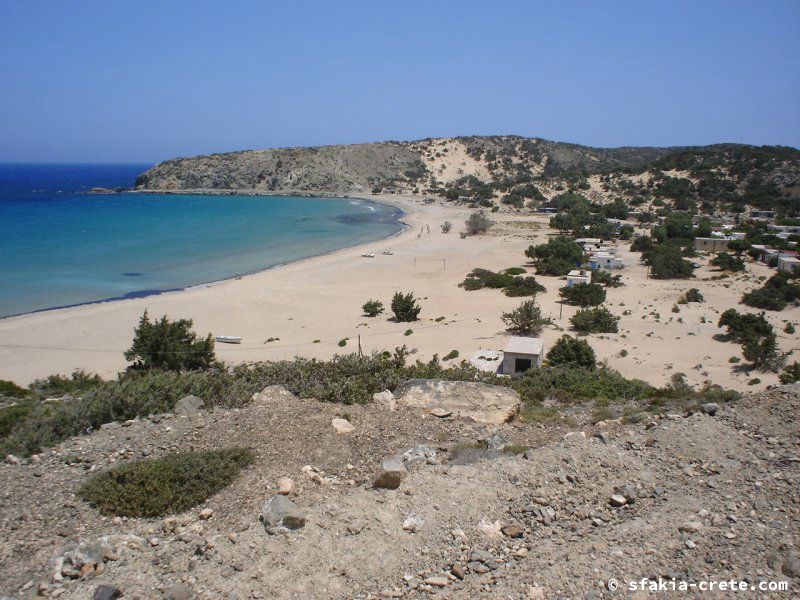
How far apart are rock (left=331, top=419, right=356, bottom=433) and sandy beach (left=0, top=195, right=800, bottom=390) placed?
406 inches

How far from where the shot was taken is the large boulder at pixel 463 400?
34.5 ft

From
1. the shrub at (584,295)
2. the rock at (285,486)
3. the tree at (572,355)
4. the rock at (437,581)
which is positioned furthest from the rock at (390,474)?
the shrub at (584,295)

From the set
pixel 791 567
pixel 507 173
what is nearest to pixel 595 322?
pixel 791 567

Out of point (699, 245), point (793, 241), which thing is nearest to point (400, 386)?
point (699, 245)

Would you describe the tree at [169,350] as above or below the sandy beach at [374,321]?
above

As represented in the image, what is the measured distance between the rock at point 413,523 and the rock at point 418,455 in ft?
4.77

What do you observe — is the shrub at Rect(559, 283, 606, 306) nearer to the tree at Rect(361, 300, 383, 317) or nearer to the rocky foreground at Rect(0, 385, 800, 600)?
the tree at Rect(361, 300, 383, 317)

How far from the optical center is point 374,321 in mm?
25922

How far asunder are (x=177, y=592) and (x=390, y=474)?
9.14 feet

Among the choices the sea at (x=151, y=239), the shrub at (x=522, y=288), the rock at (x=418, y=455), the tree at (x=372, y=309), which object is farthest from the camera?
the sea at (x=151, y=239)

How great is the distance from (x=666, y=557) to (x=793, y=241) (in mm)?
48023

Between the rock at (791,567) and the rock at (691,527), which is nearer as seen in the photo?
the rock at (791,567)

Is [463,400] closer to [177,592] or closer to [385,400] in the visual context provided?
[385,400]

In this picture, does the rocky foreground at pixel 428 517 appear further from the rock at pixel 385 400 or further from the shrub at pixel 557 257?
the shrub at pixel 557 257
